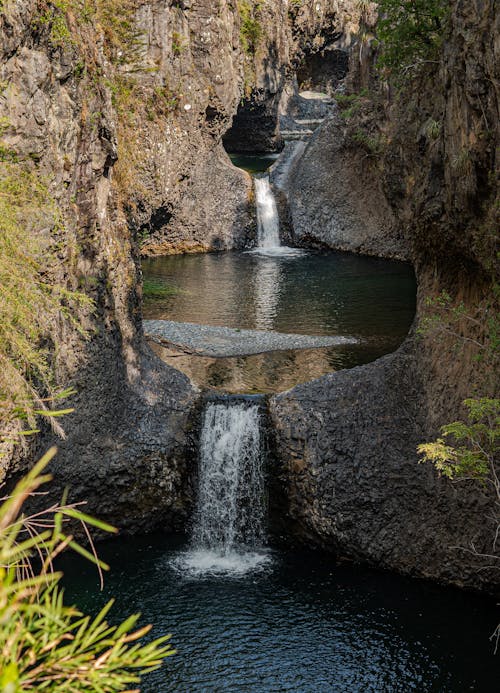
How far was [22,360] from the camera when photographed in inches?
489

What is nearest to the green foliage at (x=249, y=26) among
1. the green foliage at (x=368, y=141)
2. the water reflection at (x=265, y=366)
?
the green foliage at (x=368, y=141)

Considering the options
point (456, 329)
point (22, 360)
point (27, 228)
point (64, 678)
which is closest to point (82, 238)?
point (27, 228)

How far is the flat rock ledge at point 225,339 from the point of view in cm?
2261

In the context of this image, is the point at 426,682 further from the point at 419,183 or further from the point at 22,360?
the point at 419,183

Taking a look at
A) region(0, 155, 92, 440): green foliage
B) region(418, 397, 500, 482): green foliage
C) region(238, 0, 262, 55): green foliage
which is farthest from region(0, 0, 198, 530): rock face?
region(238, 0, 262, 55): green foliage

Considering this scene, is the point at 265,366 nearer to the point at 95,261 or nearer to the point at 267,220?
the point at 95,261

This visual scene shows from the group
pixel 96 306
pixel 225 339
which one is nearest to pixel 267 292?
pixel 225 339

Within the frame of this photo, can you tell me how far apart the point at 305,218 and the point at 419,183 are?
77.6 feet

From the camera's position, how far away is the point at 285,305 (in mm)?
28094

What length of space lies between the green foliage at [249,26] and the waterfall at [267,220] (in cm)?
1232

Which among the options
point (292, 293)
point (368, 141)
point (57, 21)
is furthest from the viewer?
point (368, 141)

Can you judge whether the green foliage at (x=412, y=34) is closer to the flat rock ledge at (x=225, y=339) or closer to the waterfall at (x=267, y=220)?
the flat rock ledge at (x=225, y=339)

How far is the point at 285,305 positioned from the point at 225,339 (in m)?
5.05

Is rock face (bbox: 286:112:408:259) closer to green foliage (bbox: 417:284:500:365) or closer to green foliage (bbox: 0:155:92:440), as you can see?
green foliage (bbox: 417:284:500:365)
